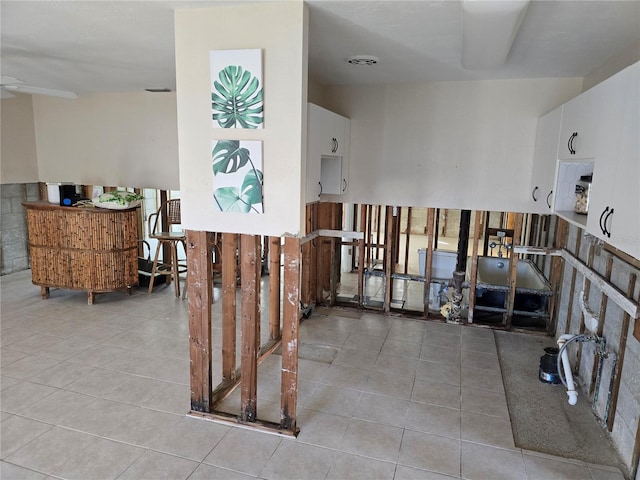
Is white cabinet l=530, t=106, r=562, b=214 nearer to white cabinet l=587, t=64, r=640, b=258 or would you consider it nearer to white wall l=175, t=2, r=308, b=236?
white cabinet l=587, t=64, r=640, b=258

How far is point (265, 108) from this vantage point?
7.50 ft

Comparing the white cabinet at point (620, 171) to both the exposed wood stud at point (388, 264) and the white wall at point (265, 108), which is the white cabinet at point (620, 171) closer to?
the white wall at point (265, 108)

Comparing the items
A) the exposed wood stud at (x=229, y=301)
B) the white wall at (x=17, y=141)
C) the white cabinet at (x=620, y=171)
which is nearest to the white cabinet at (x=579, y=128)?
the white cabinet at (x=620, y=171)

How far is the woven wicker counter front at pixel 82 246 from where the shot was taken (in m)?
4.68

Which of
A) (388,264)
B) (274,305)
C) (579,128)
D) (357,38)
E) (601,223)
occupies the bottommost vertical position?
(274,305)

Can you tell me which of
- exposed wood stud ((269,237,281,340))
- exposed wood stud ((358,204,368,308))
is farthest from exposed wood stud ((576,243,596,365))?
exposed wood stud ((269,237,281,340))

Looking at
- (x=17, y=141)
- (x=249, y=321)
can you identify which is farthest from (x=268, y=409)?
(x=17, y=141)

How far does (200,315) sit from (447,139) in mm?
2869

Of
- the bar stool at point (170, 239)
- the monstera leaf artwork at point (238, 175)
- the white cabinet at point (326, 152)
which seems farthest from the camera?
the bar stool at point (170, 239)

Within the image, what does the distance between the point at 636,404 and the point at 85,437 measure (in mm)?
3136

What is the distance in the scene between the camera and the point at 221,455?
2.44m

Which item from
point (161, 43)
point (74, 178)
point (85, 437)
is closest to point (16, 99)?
point (74, 178)

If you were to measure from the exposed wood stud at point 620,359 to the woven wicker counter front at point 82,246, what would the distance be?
4.55 metres

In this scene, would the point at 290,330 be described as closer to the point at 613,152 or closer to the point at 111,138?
the point at 613,152
